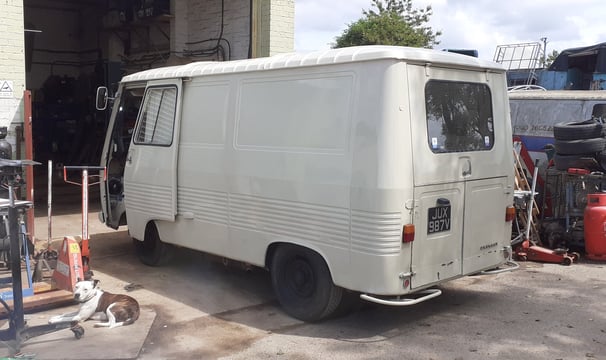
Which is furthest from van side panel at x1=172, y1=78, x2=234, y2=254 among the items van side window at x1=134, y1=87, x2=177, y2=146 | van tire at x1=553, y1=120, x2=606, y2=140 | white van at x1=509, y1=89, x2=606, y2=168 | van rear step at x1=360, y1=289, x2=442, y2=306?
white van at x1=509, y1=89, x2=606, y2=168

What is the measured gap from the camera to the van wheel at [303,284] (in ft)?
17.7

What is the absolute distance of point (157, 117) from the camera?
7180 millimetres

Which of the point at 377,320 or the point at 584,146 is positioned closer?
the point at 377,320

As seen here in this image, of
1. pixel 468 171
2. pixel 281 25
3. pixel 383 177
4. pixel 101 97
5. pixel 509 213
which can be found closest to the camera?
pixel 383 177

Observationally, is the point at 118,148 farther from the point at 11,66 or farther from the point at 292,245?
the point at 292,245

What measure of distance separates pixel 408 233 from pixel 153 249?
385cm

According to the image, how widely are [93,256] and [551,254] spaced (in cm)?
629

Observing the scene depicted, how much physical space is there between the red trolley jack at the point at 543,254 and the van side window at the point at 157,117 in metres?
5.04

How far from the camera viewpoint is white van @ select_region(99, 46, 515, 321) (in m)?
4.93

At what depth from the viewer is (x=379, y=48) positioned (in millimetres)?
5008

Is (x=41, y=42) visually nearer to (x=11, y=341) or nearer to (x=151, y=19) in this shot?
(x=151, y=19)

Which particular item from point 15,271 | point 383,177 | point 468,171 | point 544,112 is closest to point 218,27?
point 544,112

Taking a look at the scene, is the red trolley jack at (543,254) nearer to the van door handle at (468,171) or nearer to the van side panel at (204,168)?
the van door handle at (468,171)

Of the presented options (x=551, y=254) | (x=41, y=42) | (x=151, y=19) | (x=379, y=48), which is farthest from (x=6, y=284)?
(x=41, y=42)
